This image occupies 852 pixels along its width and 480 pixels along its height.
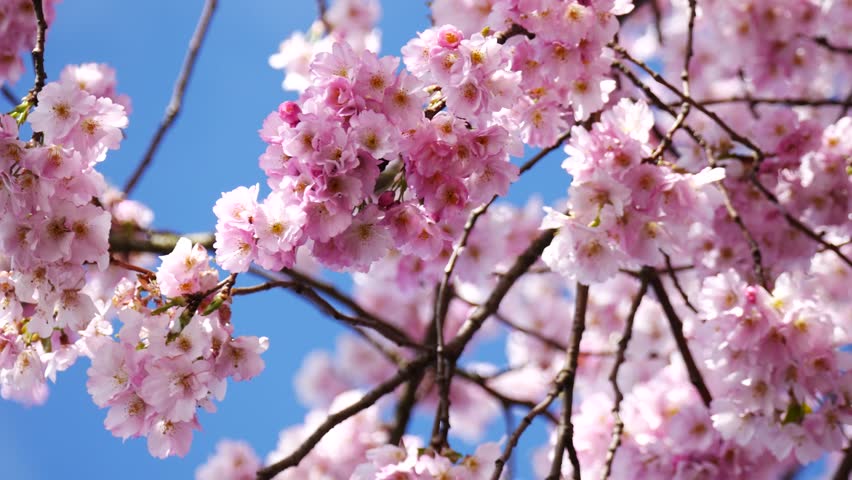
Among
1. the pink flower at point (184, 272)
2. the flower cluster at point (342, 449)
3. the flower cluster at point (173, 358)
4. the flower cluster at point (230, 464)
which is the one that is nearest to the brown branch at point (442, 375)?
the flower cluster at point (173, 358)

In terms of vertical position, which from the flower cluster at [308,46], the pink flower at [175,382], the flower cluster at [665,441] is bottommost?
the pink flower at [175,382]

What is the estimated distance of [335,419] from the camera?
1904 mm

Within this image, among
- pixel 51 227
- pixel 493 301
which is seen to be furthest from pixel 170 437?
pixel 493 301

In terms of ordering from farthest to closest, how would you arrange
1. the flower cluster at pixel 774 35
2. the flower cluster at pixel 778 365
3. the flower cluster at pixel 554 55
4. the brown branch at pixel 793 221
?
the flower cluster at pixel 774 35 → the brown branch at pixel 793 221 → the flower cluster at pixel 778 365 → the flower cluster at pixel 554 55

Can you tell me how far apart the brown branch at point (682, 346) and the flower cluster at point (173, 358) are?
1.15 meters

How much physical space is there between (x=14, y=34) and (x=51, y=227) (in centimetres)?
99

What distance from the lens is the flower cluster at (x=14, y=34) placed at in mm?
2363

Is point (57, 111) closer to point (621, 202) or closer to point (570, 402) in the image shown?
point (621, 202)

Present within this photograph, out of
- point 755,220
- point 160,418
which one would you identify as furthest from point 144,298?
point 755,220

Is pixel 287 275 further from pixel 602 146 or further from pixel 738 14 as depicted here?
pixel 738 14

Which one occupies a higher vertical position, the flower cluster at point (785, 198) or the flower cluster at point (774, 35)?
the flower cluster at point (774, 35)

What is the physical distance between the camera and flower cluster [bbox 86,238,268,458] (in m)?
1.56

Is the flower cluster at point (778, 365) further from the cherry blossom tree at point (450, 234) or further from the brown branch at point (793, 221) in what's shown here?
the brown branch at point (793, 221)

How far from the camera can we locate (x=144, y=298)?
1666 mm
